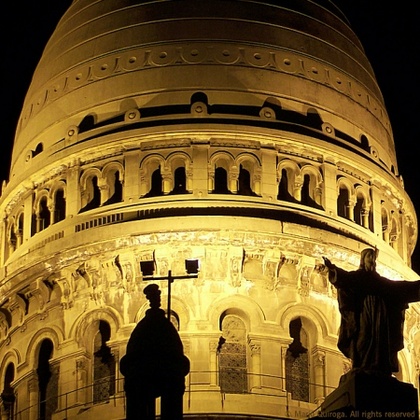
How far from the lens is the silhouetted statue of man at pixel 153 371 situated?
42094 mm

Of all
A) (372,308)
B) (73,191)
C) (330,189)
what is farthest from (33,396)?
(372,308)

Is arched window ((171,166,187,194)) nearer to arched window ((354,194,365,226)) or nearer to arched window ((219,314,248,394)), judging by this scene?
arched window ((219,314,248,394))

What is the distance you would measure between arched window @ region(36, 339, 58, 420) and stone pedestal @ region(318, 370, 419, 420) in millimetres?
25528

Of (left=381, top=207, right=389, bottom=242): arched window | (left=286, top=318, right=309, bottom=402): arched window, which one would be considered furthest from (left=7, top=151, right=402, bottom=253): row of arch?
(left=286, top=318, right=309, bottom=402): arched window

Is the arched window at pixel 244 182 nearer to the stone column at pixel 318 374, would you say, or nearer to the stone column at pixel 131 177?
the stone column at pixel 131 177

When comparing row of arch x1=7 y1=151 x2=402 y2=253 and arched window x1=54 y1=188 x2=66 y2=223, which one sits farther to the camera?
arched window x1=54 y1=188 x2=66 y2=223

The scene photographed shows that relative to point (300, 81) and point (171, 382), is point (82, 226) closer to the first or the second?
point (300, 81)

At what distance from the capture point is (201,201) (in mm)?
66375

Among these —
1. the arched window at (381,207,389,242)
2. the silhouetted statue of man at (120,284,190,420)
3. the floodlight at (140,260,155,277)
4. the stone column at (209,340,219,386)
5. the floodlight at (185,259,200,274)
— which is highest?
the arched window at (381,207,389,242)

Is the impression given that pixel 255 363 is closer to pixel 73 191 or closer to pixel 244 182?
pixel 244 182

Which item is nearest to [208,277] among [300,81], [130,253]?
[130,253]

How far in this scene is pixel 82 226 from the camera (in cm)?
6706

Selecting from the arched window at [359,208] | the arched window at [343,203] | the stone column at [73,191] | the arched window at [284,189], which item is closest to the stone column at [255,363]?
the arched window at [284,189]

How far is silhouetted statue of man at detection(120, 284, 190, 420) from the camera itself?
42094 mm
